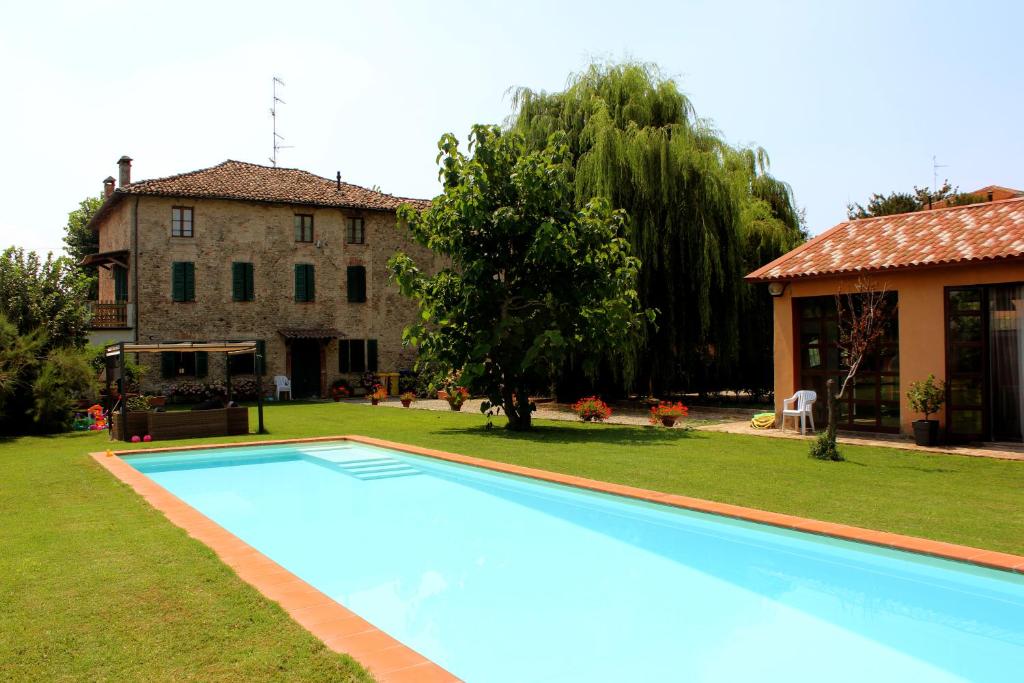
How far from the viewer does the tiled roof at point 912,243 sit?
12117 mm

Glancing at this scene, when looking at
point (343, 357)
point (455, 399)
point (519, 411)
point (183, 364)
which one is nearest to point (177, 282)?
point (183, 364)

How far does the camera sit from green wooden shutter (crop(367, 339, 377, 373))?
100 feet

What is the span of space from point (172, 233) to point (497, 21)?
19.1 metres

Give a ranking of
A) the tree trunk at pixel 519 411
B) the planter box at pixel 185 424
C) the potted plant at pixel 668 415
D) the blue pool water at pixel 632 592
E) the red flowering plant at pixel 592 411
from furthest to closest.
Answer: the red flowering plant at pixel 592 411
the potted plant at pixel 668 415
the tree trunk at pixel 519 411
the planter box at pixel 185 424
the blue pool water at pixel 632 592

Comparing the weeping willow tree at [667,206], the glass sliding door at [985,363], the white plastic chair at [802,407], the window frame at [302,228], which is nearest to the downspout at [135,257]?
the window frame at [302,228]

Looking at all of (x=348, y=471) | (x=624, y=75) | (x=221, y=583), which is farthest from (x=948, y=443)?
(x=624, y=75)

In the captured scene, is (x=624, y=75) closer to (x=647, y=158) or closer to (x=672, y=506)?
(x=647, y=158)

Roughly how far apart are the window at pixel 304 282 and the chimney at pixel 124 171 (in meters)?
7.75

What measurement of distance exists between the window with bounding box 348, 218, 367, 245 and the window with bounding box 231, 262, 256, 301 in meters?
4.12

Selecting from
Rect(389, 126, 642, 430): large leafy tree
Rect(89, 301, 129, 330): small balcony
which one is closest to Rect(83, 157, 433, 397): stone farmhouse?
Rect(89, 301, 129, 330): small balcony

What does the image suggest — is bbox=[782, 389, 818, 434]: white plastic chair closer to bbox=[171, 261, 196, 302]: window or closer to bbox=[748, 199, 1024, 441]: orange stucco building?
bbox=[748, 199, 1024, 441]: orange stucco building

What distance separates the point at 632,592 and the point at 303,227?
26.0 m

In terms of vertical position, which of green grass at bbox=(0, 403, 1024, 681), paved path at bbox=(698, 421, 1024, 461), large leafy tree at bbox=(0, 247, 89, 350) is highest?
large leafy tree at bbox=(0, 247, 89, 350)

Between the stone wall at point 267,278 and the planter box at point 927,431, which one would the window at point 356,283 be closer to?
the stone wall at point 267,278
